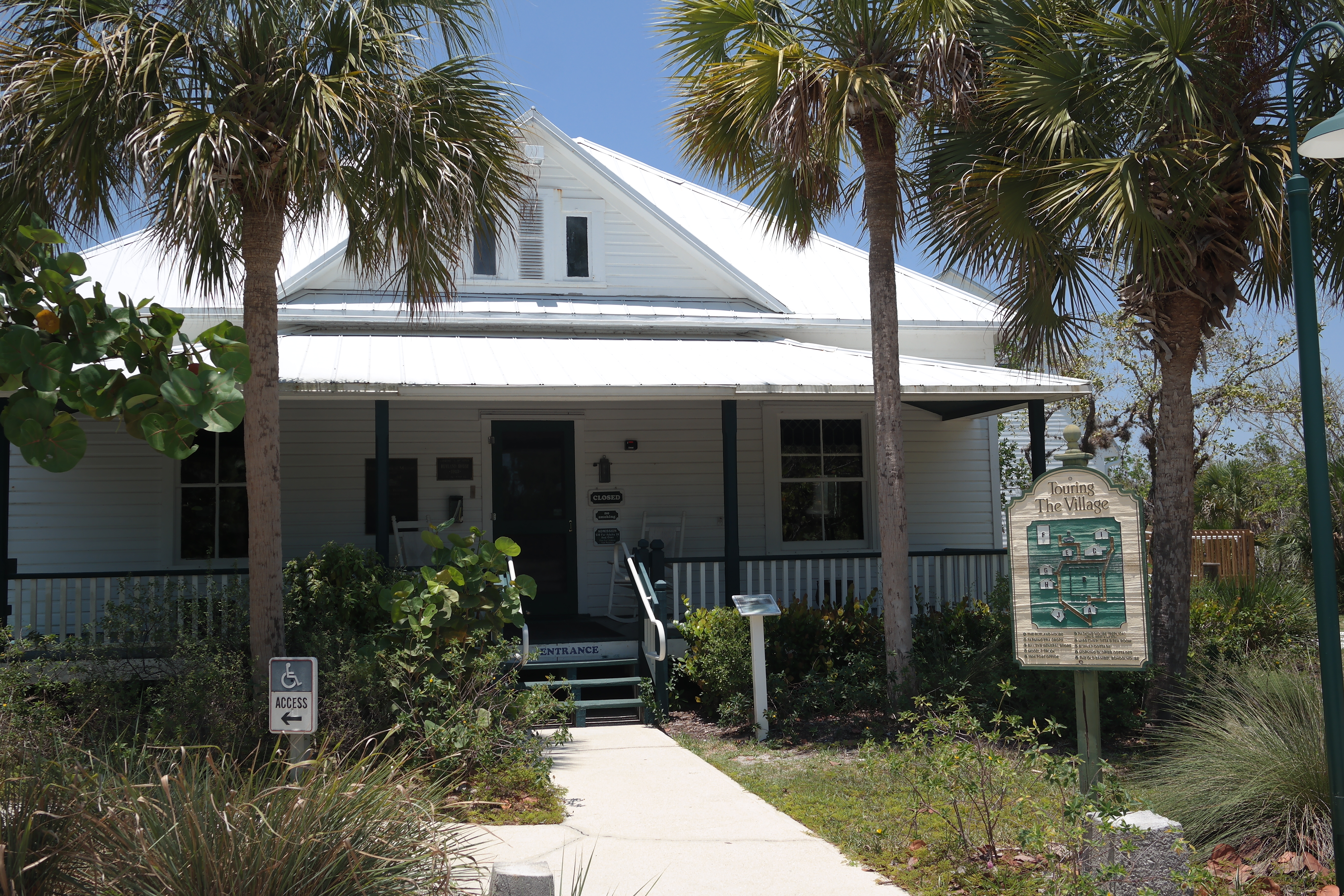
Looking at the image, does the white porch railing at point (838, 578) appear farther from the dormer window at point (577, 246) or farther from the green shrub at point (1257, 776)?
the green shrub at point (1257, 776)

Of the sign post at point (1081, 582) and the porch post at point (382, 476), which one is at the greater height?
the porch post at point (382, 476)

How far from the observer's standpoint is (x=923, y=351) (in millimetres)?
13141

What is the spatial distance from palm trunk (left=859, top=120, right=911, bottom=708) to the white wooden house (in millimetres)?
1674

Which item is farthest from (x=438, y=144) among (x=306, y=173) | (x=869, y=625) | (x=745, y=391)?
(x=869, y=625)

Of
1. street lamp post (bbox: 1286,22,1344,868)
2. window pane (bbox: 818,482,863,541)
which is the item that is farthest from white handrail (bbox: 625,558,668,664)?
street lamp post (bbox: 1286,22,1344,868)

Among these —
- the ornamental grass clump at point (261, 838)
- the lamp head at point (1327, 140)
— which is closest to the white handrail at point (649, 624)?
the ornamental grass clump at point (261, 838)

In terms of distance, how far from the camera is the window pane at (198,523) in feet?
37.1

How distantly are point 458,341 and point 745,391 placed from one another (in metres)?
3.41

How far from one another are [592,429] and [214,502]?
406 cm

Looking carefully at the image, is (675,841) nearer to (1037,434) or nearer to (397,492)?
(1037,434)

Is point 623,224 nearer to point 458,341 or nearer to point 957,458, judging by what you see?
point 458,341

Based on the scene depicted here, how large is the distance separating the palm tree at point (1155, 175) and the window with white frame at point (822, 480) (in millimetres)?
4265

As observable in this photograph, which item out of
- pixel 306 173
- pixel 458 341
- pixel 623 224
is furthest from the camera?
pixel 623 224

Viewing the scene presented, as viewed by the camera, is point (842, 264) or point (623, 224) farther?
point (842, 264)
